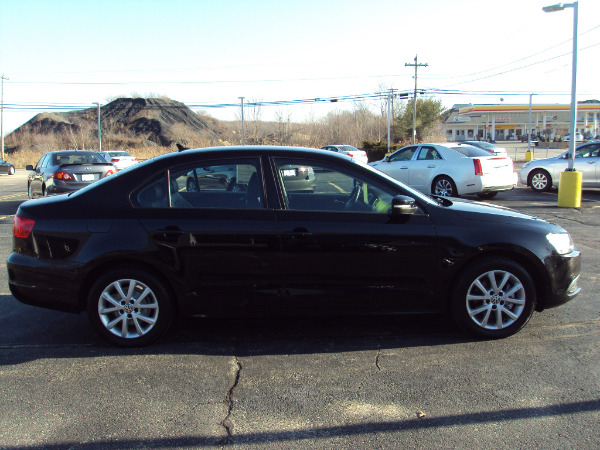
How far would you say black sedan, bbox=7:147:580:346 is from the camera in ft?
13.9

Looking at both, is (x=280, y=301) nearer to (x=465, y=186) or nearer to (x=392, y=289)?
(x=392, y=289)

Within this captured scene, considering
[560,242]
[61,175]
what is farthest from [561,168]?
[61,175]

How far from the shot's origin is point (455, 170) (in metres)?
13.9

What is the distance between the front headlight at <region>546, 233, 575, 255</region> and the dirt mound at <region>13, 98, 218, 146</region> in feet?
276

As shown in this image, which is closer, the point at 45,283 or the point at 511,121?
the point at 45,283

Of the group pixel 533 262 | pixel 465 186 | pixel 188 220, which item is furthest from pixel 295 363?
pixel 465 186

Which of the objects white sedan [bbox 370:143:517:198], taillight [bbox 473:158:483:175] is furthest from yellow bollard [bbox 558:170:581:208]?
taillight [bbox 473:158:483:175]

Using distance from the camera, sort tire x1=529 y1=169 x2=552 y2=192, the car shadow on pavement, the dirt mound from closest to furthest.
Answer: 1. the car shadow on pavement
2. tire x1=529 y1=169 x2=552 y2=192
3. the dirt mound

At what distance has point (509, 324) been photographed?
4.43m

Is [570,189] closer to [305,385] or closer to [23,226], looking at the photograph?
[305,385]

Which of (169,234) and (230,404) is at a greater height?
(169,234)

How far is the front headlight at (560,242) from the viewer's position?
4.48 meters

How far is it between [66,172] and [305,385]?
1099 cm

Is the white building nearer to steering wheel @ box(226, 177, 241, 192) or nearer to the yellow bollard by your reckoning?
the yellow bollard
